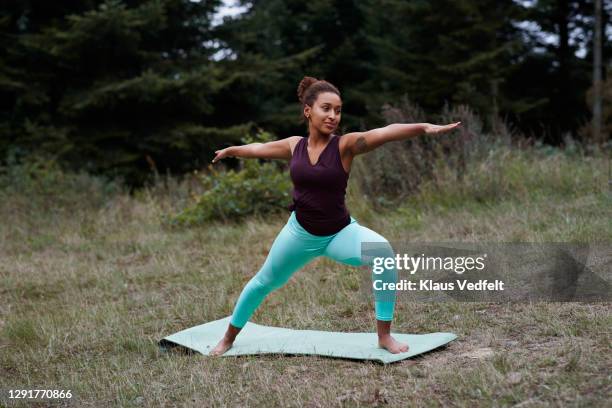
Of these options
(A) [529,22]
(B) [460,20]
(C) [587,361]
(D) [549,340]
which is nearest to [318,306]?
(D) [549,340]

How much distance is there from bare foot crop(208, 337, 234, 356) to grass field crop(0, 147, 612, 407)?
103 millimetres

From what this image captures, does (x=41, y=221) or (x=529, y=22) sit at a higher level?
(x=529, y=22)

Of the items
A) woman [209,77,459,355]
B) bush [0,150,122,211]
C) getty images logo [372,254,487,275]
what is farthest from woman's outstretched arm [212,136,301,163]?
bush [0,150,122,211]

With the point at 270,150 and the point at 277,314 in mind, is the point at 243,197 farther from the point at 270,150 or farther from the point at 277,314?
the point at 270,150

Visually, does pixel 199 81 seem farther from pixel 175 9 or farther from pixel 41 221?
pixel 41 221

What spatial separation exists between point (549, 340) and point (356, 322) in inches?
57.1

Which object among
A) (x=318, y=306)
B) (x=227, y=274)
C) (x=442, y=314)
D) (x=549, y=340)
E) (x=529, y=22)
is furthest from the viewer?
(x=529, y=22)

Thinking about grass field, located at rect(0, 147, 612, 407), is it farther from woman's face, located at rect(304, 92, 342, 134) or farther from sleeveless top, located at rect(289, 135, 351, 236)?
woman's face, located at rect(304, 92, 342, 134)

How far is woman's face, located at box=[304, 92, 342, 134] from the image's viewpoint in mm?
4039

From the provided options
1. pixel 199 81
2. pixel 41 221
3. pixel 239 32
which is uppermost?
pixel 239 32

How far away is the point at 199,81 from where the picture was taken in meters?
14.4

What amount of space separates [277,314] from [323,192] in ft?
5.60

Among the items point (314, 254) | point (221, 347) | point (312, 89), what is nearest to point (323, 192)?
point (314, 254)

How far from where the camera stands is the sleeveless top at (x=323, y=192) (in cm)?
400
